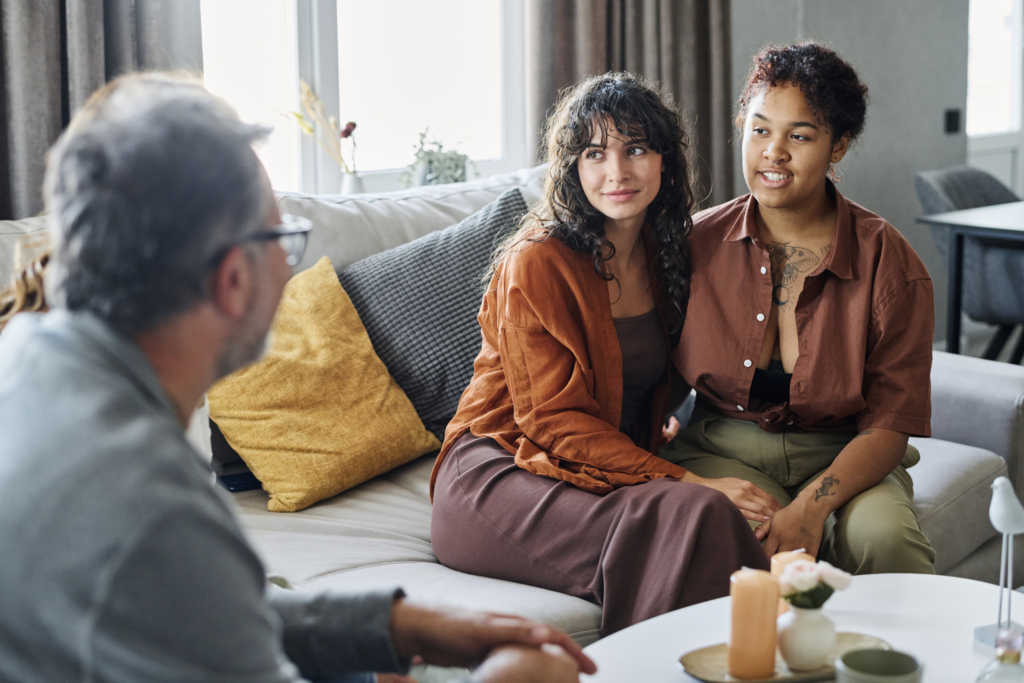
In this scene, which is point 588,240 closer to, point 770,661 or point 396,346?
point 396,346

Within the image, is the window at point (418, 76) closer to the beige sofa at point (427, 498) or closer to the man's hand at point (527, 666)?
the beige sofa at point (427, 498)

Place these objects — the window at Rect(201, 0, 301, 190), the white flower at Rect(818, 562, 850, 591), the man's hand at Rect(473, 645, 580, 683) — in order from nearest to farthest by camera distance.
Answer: the man's hand at Rect(473, 645, 580, 683)
the white flower at Rect(818, 562, 850, 591)
the window at Rect(201, 0, 301, 190)

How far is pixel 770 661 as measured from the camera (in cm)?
102

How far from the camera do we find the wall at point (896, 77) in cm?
376

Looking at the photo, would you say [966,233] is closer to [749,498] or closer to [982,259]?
[982,259]

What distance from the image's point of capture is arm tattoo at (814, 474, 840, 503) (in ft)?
5.00

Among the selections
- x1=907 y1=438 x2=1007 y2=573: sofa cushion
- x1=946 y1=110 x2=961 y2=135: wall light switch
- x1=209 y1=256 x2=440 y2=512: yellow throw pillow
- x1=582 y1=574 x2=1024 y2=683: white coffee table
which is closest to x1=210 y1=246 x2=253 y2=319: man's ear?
x1=582 y1=574 x2=1024 y2=683: white coffee table

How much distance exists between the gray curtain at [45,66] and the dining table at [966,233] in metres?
2.39

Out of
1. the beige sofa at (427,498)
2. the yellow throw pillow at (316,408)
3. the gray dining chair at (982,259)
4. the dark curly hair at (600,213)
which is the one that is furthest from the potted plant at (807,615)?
the gray dining chair at (982,259)

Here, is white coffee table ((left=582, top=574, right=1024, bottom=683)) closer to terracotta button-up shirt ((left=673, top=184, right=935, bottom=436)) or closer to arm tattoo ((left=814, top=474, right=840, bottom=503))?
arm tattoo ((left=814, top=474, right=840, bottom=503))

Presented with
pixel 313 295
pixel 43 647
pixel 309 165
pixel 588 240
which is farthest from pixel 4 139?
pixel 43 647

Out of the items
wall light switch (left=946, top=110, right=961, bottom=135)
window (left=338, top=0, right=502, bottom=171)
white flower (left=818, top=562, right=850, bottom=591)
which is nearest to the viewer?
white flower (left=818, top=562, right=850, bottom=591)

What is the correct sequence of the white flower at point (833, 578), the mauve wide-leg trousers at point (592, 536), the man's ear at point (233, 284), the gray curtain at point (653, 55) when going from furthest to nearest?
the gray curtain at point (653, 55) → the mauve wide-leg trousers at point (592, 536) → the white flower at point (833, 578) → the man's ear at point (233, 284)

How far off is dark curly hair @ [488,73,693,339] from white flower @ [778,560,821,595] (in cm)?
72
